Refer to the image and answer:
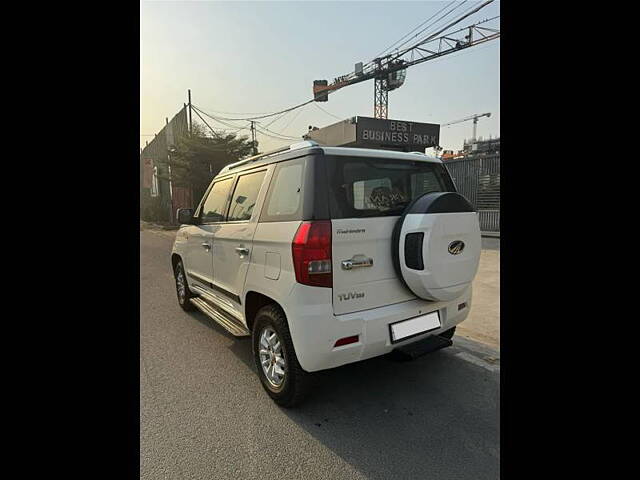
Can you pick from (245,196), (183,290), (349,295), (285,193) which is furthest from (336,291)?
(183,290)

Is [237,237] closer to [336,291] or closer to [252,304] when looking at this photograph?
[252,304]

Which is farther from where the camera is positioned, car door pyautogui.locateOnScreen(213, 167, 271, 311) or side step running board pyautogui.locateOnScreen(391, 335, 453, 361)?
car door pyautogui.locateOnScreen(213, 167, 271, 311)

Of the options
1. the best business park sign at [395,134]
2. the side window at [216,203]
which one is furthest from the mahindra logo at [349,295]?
the best business park sign at [395,134]

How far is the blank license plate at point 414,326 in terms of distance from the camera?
8.14 feet

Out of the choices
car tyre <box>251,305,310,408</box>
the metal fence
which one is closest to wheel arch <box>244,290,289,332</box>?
car tyre <box>251,305,310,408</box>

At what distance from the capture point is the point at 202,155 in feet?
62.0

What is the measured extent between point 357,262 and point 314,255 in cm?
32

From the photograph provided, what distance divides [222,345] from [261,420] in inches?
58.7

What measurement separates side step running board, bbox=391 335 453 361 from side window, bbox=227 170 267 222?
5.39 feet

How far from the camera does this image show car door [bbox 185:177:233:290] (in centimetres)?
376

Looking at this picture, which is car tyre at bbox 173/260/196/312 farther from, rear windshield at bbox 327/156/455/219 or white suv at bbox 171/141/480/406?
rear windshield at bbox 327/156/455/219

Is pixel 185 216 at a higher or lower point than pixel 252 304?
higher
